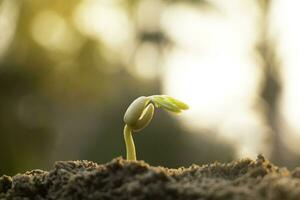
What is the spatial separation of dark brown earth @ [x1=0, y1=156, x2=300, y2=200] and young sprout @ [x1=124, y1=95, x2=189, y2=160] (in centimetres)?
13

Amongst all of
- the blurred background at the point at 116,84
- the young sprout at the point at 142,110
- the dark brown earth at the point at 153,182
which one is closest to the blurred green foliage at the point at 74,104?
the blurred background at the point at 116,84

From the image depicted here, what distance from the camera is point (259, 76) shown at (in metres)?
16.3

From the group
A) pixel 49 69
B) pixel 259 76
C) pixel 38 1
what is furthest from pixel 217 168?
pixel 38 1

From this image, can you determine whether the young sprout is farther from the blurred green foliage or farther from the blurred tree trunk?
the blurred tree trunk

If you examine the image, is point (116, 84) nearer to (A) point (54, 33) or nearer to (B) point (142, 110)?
(A) point (54, 33)

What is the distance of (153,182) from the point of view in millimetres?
1704

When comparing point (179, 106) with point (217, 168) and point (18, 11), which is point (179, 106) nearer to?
point (217, 168)

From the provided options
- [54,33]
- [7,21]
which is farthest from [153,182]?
[54,33]

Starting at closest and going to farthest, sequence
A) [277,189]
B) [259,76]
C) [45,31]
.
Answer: [277,189] → [259,76] → [45,31]

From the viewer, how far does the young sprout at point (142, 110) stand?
2.09 meters

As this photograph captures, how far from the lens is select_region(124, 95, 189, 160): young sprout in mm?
2088

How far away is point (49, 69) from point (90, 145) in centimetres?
240

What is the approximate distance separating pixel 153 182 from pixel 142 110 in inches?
16.6

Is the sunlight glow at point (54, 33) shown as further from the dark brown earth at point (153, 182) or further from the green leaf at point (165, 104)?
the dark brown earth at point (153, 182)
